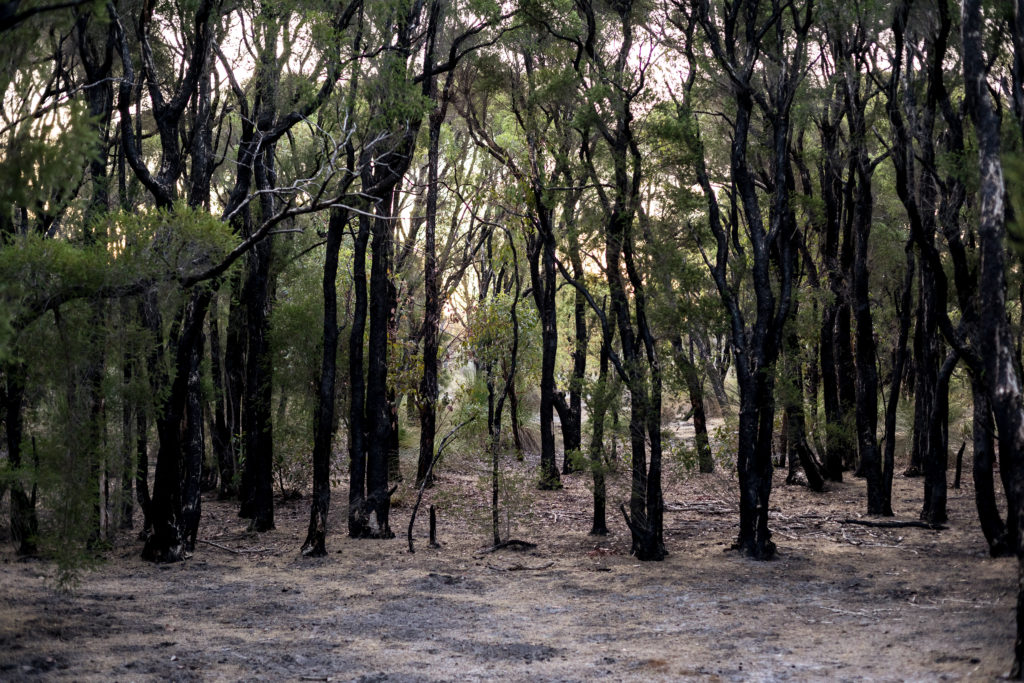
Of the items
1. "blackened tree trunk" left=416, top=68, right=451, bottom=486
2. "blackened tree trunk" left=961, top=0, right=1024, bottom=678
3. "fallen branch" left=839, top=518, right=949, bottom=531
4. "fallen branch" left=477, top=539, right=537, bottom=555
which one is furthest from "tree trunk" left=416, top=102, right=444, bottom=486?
"blackened tree trunk" left=961, top=0, right=1024, bottom=678

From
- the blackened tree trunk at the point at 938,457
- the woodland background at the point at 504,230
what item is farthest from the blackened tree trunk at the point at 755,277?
the blackened tree trunk at the point at 938,457

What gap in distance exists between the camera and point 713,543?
1442 centimetres

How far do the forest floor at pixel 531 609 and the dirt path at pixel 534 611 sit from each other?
0.03 metres

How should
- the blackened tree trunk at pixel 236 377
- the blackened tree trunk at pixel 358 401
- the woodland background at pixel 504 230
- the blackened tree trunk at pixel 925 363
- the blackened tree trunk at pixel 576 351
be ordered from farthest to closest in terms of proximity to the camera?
1. the blackened tree trunk at pixel 236 377
2. the blackened tree trunk at pixel 358 401
3. the blackened tree trunk at pixel 576 351
4. the blackened tree trunk at pixel 925 363
5. the woodland background at pixel 504 230

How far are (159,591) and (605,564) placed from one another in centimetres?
609

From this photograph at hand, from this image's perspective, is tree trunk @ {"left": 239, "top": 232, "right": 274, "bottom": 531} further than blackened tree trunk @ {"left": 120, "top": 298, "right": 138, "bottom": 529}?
Yes

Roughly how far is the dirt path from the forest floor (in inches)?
1.3

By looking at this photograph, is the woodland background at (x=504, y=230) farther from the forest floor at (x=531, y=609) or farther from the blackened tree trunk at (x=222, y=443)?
the forest floor at (x=531, y=609)

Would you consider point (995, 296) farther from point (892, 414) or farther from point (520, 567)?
point (892, 414)

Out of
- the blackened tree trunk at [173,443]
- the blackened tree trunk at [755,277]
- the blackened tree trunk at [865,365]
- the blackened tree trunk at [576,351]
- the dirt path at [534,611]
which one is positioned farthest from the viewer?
the blackened tree trunk at [865,365]

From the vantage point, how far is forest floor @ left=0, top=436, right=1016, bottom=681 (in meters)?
7.86

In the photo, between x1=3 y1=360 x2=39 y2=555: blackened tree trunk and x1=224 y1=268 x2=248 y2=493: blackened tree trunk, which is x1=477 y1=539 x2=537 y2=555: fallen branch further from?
x1=3 y1=360 x2=39 y2=555: blackened tree trunk

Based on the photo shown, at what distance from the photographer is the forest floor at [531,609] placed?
786cm

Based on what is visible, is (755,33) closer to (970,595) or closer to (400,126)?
(400,126)
